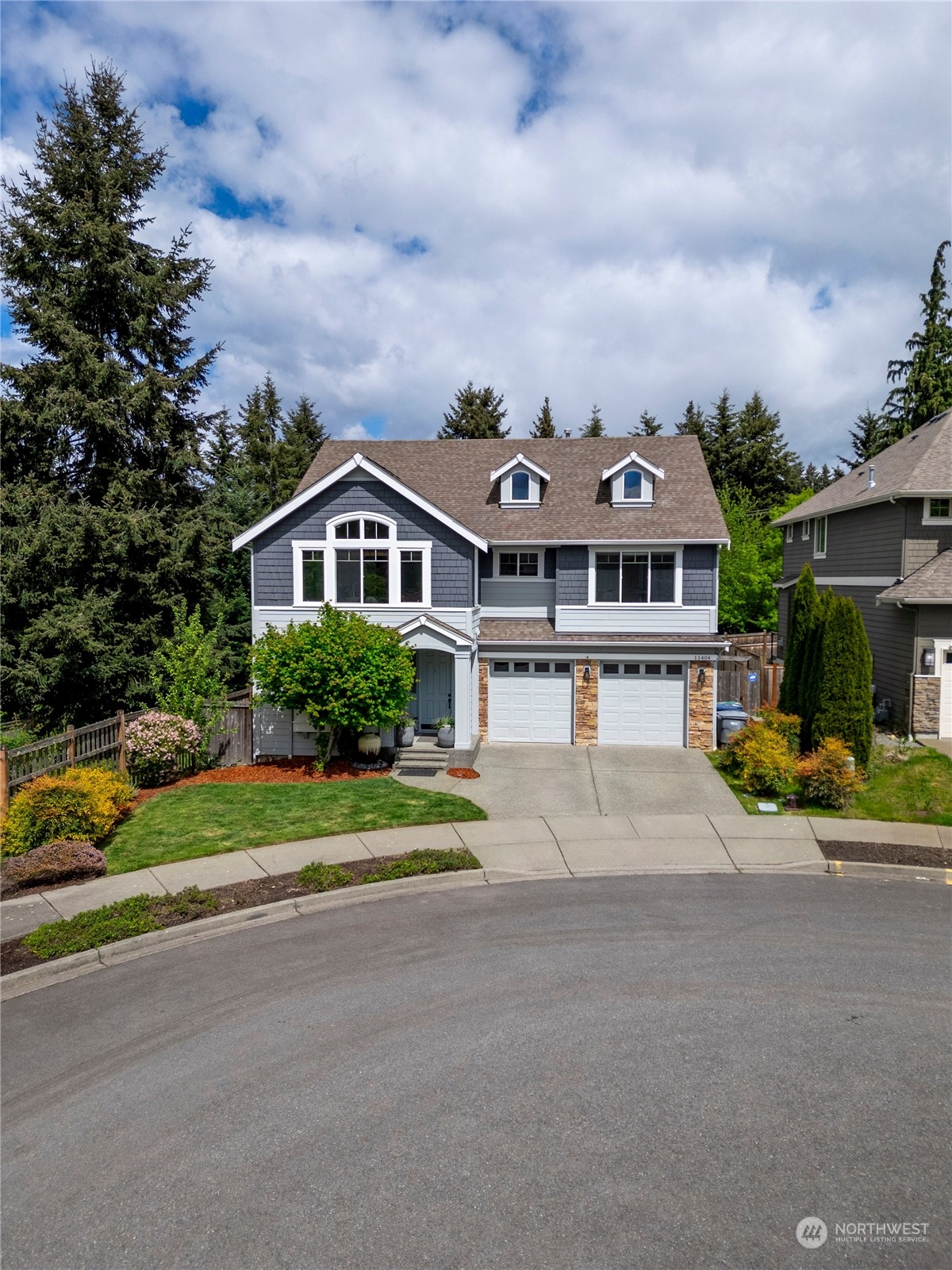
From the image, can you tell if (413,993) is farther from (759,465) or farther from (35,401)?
(759,465)

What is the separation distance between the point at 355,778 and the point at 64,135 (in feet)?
70.5

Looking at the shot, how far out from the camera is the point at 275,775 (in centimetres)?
1761

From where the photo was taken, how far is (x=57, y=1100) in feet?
20.7

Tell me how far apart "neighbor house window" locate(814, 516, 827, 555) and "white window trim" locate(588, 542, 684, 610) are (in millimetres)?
10398

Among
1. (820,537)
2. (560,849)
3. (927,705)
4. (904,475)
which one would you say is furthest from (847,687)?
(820,537)

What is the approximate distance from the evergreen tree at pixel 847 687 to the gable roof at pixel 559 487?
445cm

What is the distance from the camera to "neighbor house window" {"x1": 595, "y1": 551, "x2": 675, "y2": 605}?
67.1 feet

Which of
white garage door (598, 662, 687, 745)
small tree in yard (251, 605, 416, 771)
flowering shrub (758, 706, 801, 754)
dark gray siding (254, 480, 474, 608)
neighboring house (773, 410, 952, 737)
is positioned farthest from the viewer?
white garage door (598, 662, 687, 745)

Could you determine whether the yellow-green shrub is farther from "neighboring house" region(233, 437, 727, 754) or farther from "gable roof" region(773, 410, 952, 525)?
"gable roof" region(773, 410, 952, 525)

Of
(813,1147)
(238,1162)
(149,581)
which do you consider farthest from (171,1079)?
(149,581)

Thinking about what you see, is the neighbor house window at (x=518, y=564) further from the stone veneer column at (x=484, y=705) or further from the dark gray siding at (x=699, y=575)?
the dark gray siding at (x=699, y=575)

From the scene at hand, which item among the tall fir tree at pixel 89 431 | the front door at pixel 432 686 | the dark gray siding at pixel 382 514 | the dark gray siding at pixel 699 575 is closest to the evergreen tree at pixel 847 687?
the dark gray siding at pixel 699 575

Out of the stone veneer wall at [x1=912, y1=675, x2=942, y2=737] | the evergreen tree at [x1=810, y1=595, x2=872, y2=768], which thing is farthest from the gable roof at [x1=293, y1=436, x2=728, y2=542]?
the stone veneer wall at [x1=912, y1=675, x2=942, y2=737]

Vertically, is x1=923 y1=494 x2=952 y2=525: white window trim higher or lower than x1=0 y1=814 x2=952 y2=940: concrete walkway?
higher
